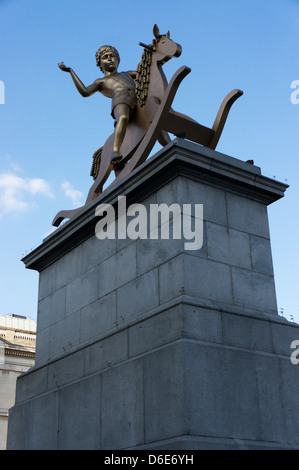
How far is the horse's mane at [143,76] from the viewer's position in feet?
52.1

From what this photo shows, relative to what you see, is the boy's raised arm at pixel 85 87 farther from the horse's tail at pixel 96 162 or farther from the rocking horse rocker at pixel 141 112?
the horse's tail at pixel 96 162

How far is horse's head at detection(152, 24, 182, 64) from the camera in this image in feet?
48.6

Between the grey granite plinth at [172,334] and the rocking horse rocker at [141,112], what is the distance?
1.59 m

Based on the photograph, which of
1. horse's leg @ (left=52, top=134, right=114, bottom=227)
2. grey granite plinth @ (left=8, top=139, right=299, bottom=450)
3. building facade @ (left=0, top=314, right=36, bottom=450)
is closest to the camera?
grey granite plinth @ (left=8, top=139, right=299, bottom=450)

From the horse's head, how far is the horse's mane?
0.26 metres

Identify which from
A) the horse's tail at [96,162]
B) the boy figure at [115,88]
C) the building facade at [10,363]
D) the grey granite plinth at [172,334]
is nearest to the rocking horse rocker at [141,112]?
the boy figure at [115,88]

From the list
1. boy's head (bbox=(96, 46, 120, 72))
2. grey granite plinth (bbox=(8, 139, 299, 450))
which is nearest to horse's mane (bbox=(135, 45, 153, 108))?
boy's head (bbox=(96, 46, 120, 72))

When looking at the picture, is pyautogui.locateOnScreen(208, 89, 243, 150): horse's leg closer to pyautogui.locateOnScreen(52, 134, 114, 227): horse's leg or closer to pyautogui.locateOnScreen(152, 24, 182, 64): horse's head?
pyautogui.locateOnScreen(152, 24, 182, 64): horse's head

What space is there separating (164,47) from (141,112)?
1711 mm

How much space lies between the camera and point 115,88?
16641mm

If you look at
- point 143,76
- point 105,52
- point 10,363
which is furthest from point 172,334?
point 10,363

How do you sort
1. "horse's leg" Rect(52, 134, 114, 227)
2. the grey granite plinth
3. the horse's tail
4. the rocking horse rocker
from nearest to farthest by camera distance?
the grey granite plinth → the rocking horse rocker → "horse's leg" Rect(52, 134, 114, 227) → the horse's tail

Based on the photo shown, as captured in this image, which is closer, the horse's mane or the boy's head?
the horse's mane
